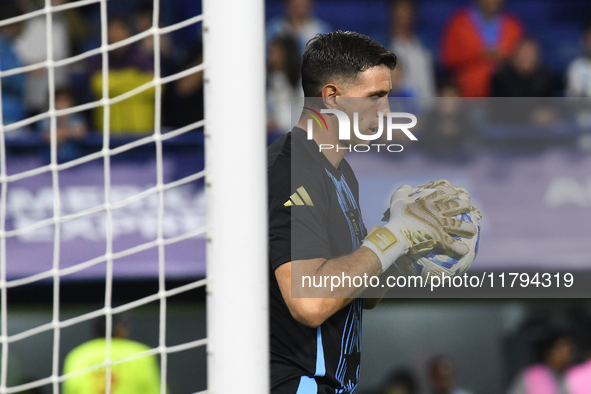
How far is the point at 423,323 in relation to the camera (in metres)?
4.49

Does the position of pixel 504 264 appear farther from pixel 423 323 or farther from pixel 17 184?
pixel 17 184

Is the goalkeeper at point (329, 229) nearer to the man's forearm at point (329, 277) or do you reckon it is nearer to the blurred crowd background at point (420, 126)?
the man's forearm at point (329, 277)

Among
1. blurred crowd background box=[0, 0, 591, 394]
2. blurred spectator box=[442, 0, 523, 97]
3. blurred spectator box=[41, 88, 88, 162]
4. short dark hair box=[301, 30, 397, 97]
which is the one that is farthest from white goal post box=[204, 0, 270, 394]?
blurred spectator box=[442, 0, 523, 97]

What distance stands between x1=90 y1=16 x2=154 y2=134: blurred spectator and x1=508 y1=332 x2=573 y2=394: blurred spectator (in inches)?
110

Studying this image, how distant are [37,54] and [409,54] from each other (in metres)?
2.43

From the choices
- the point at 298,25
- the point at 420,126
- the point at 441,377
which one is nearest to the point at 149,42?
the point at 298,25

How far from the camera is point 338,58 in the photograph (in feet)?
5.15

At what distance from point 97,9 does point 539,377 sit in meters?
4.14

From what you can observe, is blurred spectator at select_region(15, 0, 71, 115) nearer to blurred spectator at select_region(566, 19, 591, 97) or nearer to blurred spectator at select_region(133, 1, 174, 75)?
blurred spectator at select_region(133, 1, 174, 75)

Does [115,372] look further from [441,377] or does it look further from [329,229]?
[329,229]

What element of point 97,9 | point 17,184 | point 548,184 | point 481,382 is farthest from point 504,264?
point 97,9

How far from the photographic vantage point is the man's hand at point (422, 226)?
147cm

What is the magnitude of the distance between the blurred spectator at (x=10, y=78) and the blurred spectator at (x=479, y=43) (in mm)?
2837

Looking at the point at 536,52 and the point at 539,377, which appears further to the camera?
the point at 536,52
